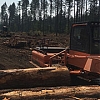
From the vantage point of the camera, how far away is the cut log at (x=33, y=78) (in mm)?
6871

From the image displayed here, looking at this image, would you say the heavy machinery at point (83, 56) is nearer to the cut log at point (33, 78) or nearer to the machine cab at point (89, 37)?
the machine cab at point (89, 37)

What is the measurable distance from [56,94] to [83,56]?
1779 millimetres

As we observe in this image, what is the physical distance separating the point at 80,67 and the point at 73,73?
11.6 inches

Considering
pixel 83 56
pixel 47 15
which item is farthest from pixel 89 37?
pixel 47 15

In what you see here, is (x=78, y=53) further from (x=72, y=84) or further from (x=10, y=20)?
(x=10, y=20)

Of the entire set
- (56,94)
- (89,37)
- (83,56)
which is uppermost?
(89,37)

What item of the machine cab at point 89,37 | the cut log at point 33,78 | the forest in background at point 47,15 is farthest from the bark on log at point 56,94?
the forest in background at point 47,15

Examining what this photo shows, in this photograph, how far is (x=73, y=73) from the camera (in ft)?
24.2

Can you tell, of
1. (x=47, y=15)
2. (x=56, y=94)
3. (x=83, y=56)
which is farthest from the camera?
(x=47, y=15)

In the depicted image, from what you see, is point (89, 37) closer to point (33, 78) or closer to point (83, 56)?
point (83, 56)

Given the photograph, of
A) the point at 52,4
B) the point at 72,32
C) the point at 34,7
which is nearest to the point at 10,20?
the point at 34,7

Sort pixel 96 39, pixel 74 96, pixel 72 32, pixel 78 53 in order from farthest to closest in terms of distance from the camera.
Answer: pixel 72 32 < pixel 78 53 < pixel 96 39 < pixel 74 96

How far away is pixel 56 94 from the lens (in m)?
6.18

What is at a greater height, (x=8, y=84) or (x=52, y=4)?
(x=52, y=4)
